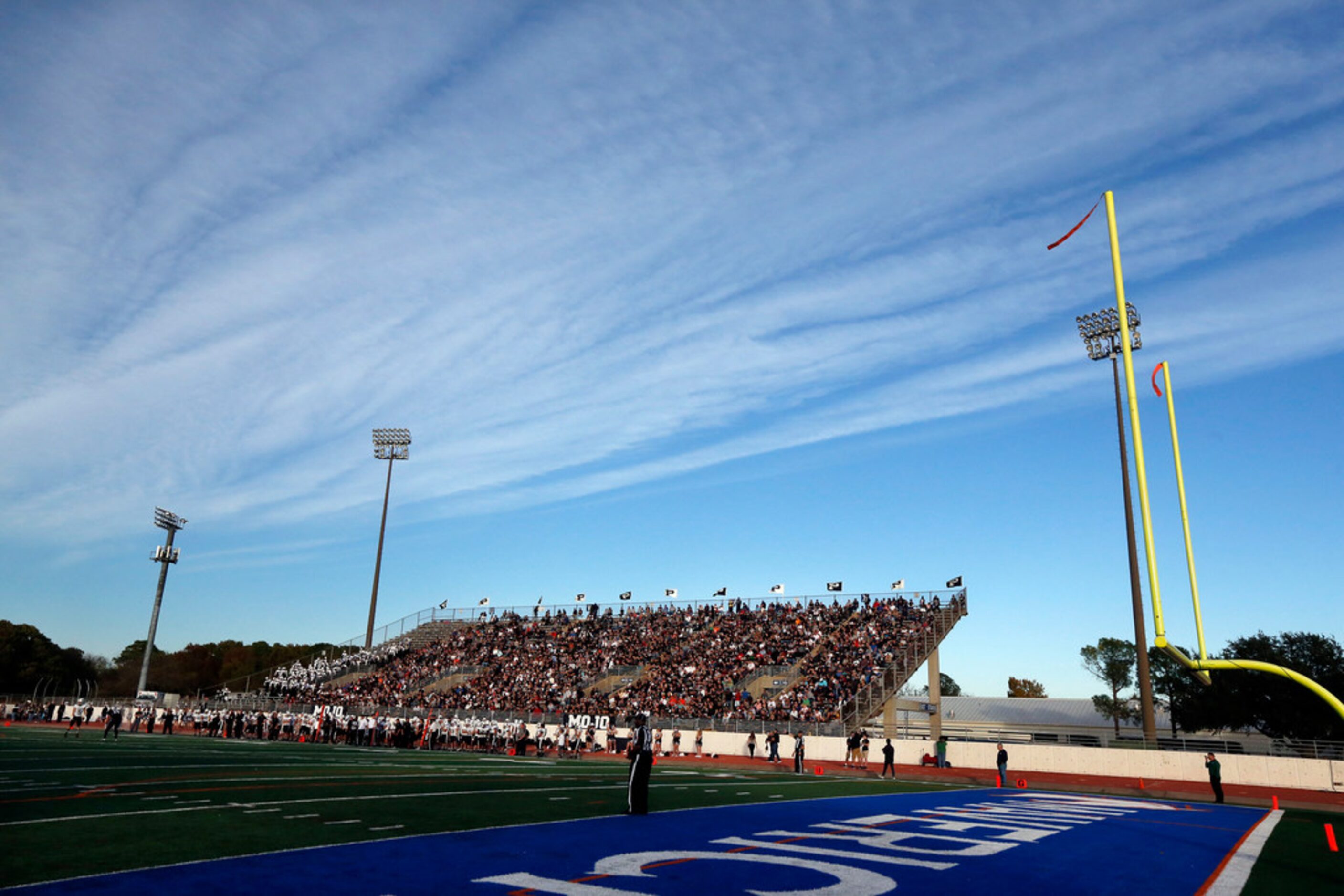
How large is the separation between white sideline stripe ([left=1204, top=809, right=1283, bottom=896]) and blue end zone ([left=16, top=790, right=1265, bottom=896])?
0.21 metres

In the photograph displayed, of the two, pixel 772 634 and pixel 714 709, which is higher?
pixel 772 634

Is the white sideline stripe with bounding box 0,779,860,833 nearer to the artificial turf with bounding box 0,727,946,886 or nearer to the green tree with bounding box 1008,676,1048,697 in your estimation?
the artificial turf with bounding box 0,727,946,886

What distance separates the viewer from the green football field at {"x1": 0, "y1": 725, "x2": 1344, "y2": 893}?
9.69m

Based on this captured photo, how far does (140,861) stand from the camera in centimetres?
867

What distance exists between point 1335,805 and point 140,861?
26.6 meters

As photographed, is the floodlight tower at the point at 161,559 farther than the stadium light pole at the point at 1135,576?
Yes

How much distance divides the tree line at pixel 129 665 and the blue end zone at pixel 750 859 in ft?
273

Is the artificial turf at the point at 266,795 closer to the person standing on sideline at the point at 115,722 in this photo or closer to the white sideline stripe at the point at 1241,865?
the person standing on sideline at the point at 115,722

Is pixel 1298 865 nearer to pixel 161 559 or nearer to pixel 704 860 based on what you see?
pixel 704 860

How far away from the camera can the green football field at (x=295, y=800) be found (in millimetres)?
9688

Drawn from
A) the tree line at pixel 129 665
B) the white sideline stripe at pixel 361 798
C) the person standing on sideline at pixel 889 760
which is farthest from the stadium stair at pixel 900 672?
the tree line at pixel 129 665

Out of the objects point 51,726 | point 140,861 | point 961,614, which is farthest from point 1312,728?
point 51,726

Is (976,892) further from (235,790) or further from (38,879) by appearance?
(235,790)

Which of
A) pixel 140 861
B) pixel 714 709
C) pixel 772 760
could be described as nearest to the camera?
pixel 140 861
